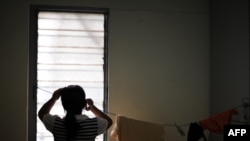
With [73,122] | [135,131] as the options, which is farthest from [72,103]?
[135,131]

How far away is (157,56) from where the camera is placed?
3.32 m

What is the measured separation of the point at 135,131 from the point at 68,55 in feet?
3.29

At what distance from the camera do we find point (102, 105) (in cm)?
330

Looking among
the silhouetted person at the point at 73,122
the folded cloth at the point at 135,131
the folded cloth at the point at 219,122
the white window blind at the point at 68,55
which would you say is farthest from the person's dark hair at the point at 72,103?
the folded cloth at the point at 219,122

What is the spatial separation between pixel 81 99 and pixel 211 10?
5.97 feet

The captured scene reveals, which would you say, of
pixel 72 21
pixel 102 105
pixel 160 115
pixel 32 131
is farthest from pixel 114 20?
pixel 32 131

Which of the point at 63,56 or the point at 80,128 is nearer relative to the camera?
the point at 80,128

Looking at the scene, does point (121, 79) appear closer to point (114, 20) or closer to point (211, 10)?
point (114, 20)

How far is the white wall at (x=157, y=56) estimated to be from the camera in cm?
325

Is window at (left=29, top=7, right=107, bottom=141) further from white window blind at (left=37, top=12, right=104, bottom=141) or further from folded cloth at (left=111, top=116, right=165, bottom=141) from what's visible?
folded cloth at (left=111, top=116, right=165, bottom=141)

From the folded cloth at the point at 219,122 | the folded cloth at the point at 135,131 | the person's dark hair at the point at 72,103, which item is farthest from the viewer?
the folded cloth at the point at 135,131

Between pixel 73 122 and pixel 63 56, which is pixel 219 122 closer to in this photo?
pixel 73 122

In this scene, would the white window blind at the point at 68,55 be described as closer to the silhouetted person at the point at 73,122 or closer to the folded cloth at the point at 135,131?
the folded cloth at the point at 135,131

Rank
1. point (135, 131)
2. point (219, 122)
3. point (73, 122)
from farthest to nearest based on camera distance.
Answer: point (135, 131) < point (219, 122) < point (73, 122)
